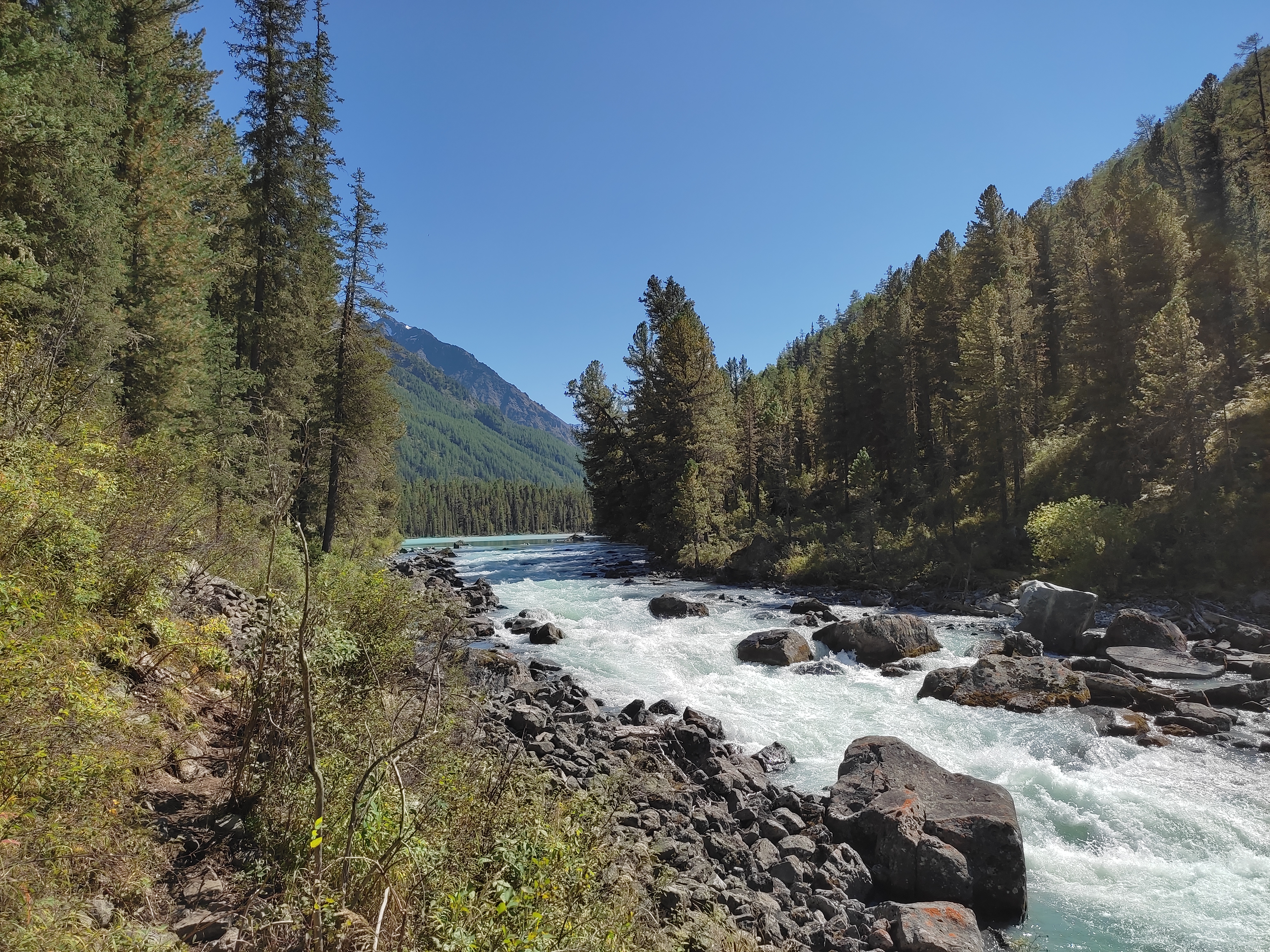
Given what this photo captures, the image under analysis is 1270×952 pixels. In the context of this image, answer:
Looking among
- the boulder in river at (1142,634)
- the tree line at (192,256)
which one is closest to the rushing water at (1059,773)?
the boulder in river at (1142,634)

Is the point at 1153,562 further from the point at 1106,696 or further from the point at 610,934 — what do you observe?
the point at 610,934

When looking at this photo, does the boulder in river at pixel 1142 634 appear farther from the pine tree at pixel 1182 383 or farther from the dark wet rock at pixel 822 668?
the pine tree at pixel 1182 383

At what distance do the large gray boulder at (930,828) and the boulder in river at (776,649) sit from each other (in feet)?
23.6

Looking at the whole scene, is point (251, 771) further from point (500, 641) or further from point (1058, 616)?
point (1058, 616)

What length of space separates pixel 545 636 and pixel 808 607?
36.4 ft

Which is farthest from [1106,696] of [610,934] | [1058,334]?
[1058,334]

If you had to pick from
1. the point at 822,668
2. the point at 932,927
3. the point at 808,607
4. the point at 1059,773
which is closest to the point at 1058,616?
the point at 808,607

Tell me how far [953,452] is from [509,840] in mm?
45709

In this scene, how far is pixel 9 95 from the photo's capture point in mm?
9500

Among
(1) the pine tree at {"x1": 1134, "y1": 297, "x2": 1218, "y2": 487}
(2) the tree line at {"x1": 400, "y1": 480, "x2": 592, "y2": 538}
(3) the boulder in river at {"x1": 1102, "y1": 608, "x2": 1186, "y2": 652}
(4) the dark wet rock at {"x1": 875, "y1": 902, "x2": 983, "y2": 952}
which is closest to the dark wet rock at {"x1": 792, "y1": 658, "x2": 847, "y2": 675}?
(3) the boulder in river at {"x1": 1102, "y1": 608, "x2": 1186, "y2": 652}

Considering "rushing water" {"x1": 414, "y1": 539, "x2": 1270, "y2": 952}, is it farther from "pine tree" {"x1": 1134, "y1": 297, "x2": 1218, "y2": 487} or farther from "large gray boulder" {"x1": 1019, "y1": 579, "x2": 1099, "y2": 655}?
"pine tree" {"x1": 1134, "y1": 297, "x2": 1218, "y2": 487}

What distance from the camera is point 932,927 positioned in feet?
20.0

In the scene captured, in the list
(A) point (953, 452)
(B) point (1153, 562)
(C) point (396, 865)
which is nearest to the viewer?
(C) point (396, 865)

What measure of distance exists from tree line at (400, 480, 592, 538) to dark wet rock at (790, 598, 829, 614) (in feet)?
421
